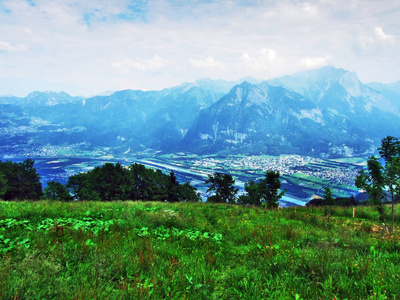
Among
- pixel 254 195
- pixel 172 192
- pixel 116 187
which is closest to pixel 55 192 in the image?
pixel 116 187

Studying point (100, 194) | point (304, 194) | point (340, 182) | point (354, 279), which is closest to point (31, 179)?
point (100, 194)

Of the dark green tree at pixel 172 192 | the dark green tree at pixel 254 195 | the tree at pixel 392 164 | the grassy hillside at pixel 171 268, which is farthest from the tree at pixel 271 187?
the grassy hillside at pixel 171 268

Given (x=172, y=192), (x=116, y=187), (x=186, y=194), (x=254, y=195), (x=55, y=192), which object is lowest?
(x=186, y=194)

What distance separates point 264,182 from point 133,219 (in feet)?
135

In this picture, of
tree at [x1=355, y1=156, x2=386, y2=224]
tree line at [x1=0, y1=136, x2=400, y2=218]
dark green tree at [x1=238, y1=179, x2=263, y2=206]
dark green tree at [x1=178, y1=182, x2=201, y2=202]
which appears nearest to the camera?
tree at [x1=355, y1=156, x2=386, y2=224]

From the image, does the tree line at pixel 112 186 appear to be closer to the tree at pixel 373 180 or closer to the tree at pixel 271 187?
the tree at pixel 271 187

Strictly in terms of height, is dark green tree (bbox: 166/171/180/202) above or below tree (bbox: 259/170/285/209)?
below

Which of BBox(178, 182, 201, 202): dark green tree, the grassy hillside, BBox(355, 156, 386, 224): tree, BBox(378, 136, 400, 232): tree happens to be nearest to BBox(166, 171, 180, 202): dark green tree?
BBox(178, 182, 201, 202): dark green tree

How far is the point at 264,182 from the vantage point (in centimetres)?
4547

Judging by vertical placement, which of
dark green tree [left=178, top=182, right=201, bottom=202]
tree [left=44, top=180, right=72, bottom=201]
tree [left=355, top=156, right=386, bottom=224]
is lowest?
dark green tree [left=178, top=182, right=201, bottom=202]

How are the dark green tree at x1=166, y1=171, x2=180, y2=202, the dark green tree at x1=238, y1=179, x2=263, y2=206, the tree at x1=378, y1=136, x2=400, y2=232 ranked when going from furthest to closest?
the dark green tree at x1=166, y1=171, x2=180, y2=202 → the dark green tree at x1=238, y1=179, x2=263, y2=206 → the tree at x1=378, y1=136, x2=400, y2=232

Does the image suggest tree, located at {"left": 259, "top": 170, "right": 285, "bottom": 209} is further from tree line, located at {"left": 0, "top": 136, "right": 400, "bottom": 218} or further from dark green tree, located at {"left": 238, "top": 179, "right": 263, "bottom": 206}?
dark green tree, located at {"left": 238, "top": 179, "right": 263, "bottom": 206}

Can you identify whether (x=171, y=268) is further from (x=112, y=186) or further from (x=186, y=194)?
(x=186, y=194)

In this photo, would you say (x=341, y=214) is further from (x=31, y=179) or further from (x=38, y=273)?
(x=31, y=179)
